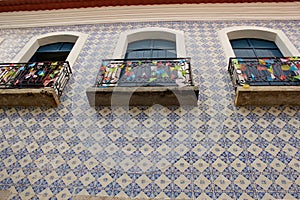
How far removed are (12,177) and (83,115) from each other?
1097mm

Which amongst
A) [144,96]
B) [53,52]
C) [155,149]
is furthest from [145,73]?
[53,52]

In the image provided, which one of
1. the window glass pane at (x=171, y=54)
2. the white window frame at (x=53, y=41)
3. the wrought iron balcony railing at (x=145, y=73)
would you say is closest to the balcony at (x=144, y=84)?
the wrought iron balcony railing at (x=145, y=73)

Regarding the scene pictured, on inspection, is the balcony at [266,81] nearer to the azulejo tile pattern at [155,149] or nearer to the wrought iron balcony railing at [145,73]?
the azulejo tile pattern at [155,149]

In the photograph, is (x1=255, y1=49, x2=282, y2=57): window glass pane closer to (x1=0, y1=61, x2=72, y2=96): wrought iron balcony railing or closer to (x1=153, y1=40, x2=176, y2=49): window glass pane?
(x1=153, y1=40, x2=176, y2=49): window glass pane

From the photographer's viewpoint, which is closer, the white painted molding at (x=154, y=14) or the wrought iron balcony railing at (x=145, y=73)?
the wrought iron balcony railing at (x=145, y=73)

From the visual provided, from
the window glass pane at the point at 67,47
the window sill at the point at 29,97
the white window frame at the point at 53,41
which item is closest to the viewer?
the window sill at the point at 29,97

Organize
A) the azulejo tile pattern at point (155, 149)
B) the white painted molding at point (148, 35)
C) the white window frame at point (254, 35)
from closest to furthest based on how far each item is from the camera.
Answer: the azulejo tile pattern at point (155, 149), the white window frame at point (254, 35), the white painted molding at point (148, 35)

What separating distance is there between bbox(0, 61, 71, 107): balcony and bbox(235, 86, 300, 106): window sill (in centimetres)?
251

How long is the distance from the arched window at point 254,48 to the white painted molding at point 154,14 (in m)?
0.58

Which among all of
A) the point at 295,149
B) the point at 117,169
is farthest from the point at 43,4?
the point at 295,149

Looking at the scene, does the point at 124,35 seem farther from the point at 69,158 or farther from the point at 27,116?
the point at 69,158

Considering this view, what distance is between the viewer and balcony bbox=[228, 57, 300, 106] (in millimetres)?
3174

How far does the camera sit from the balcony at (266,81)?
10.4 feet

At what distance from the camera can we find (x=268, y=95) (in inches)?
125
